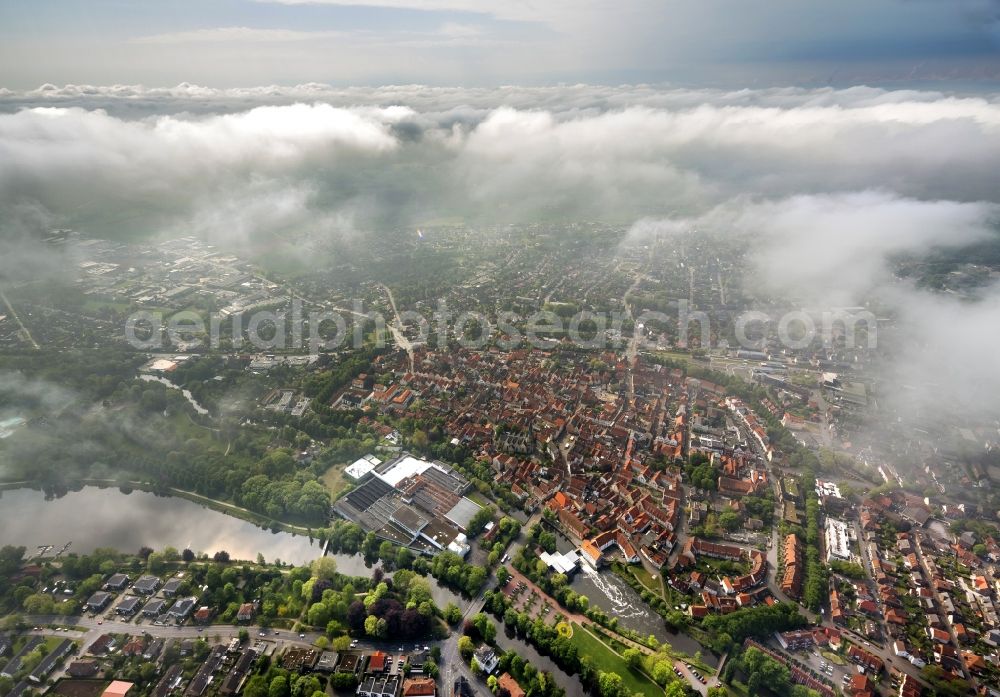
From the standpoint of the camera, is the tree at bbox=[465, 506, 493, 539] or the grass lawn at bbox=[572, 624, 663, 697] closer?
the grass lawn at bbox=[572, 624, 663, 697]

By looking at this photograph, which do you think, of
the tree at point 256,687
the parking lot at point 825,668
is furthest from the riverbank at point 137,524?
the parking lot at point 825,668

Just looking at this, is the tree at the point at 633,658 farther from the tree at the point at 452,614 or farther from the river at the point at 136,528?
the river at the point at 136,528

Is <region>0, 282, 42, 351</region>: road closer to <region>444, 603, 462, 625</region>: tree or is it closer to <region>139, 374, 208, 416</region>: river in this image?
<region>139, 374, 208, 416</region>: river

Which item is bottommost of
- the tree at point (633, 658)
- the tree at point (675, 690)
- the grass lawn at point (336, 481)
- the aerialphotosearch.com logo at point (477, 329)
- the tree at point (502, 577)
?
the aerialphotosearch.com logo at point (477, 329)

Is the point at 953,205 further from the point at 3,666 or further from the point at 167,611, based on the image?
the point at 3,666

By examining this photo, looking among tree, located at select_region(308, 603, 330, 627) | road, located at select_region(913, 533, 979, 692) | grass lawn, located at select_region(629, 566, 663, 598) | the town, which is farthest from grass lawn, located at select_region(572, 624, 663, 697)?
road, located at select_region(913, 533, 979, 692)

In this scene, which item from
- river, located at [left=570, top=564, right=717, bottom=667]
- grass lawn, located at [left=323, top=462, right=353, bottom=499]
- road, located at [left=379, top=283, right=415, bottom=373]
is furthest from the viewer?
road, located at [left=379, top=283, right=415, bottom=373]

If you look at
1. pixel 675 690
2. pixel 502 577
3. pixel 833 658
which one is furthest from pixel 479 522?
pixel 833 658
